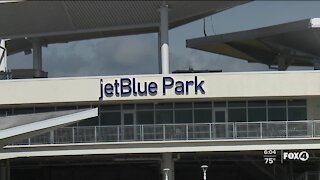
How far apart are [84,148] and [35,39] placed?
12.7 meters

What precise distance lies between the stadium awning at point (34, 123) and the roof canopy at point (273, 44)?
57.7 feet

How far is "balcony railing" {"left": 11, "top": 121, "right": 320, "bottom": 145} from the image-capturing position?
3275 centimetres

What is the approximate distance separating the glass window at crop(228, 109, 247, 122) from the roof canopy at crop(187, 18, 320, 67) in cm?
638

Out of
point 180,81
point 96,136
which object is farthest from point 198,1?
point 96,136

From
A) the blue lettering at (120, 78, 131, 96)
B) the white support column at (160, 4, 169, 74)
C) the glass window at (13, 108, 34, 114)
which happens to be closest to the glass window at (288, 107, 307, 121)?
the white support column at (160, 4, 169, 74)

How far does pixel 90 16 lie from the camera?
125ft

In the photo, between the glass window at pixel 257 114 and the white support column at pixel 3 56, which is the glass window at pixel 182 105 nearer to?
the glass window at pixel 257 114

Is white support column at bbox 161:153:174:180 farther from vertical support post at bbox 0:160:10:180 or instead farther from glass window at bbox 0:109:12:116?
vertical support post at bbox 0:160:10:180

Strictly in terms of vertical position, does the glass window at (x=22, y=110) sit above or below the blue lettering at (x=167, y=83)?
below

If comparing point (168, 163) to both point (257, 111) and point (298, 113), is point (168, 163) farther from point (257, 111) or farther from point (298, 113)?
point (298, 113)

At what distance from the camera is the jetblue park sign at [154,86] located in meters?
34.0

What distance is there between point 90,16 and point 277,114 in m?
12.1

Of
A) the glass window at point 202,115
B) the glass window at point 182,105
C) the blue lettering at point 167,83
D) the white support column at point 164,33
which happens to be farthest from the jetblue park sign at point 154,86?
the white support column at point 164,33

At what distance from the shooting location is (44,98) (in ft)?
115
